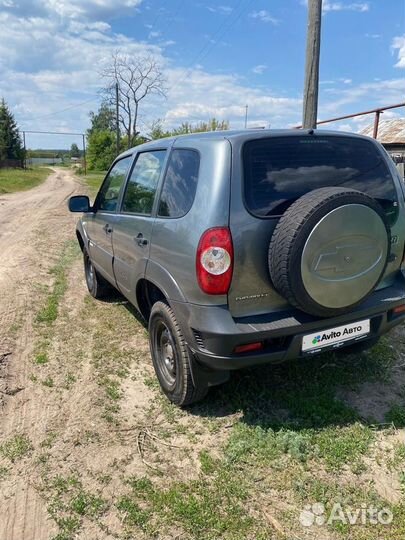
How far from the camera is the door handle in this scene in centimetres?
319

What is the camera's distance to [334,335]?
269 centimetres

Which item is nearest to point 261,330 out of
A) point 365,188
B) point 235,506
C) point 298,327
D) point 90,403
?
point 298,327

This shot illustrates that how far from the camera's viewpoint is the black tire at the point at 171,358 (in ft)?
9.09

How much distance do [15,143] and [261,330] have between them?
59167mm

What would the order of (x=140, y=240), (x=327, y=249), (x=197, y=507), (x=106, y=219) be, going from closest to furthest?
(x=197, y=507) < (x=327, y=249) < (x=140, y=240) < (x=106, y=219)

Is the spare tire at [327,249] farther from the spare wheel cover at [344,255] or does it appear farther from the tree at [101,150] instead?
the tree at [101,150]

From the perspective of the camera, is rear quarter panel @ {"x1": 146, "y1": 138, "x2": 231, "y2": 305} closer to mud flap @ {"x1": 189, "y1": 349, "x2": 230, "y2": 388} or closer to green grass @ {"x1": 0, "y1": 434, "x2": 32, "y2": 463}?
mud flap @ {"x1": 189, "y1": 349, "x2": 230, "y2": 388}

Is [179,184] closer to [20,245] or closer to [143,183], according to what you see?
[143,183]

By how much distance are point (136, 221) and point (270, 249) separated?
139 cm

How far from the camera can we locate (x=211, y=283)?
243 cm

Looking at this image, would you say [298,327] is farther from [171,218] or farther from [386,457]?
[171,218]

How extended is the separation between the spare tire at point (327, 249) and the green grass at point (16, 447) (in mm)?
1873

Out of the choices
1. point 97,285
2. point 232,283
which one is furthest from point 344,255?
point 97,285

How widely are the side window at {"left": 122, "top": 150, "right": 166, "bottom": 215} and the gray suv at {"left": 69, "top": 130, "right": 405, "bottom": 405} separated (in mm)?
229
